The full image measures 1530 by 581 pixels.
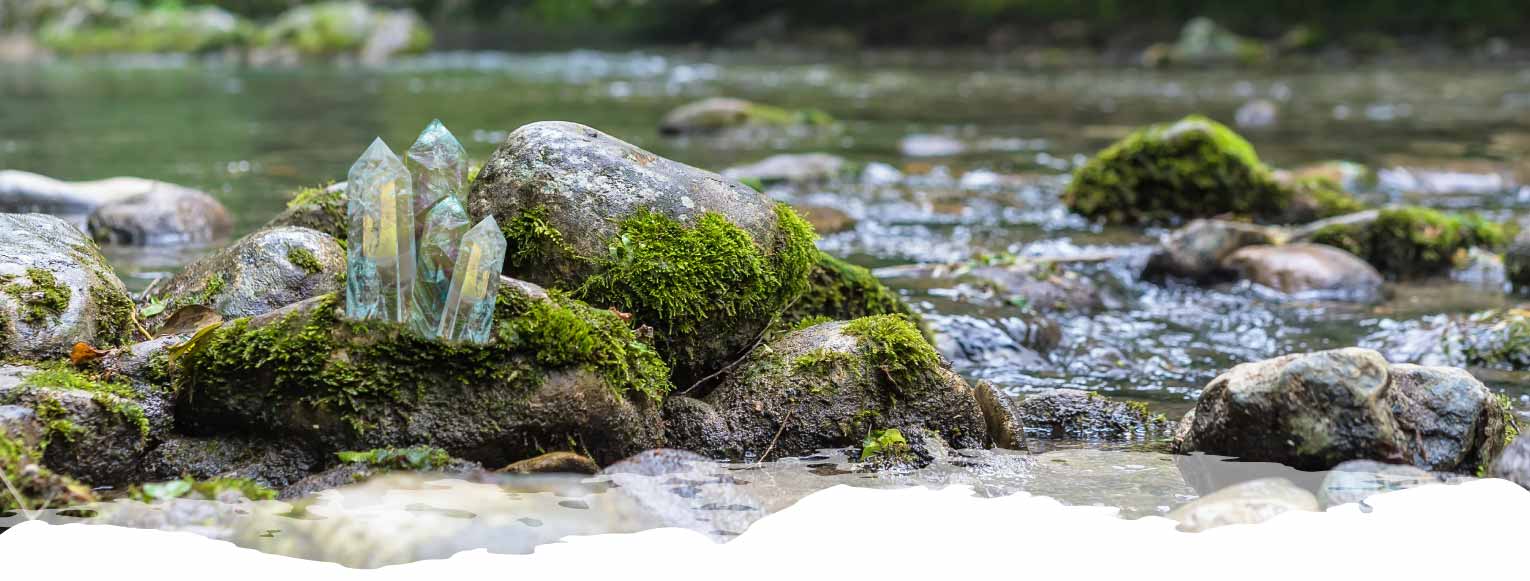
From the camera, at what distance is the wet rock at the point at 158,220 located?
27.6 ft

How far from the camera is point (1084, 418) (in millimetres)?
4559

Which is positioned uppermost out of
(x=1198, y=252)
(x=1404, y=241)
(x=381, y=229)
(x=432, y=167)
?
(x=432, y=167)

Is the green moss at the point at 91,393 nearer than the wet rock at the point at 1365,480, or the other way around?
the green moss at the point at 91,393

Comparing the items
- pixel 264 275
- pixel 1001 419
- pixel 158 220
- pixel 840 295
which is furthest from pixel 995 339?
pixel 158 220

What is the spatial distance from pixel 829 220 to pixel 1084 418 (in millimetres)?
4809

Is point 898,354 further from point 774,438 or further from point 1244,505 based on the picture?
point 1244,505

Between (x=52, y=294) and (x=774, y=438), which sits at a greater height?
(x=52, y=294)

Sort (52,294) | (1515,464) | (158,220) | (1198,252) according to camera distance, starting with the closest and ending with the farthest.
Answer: (1515,464) < (52,294) < (1198,252) < (158,220)

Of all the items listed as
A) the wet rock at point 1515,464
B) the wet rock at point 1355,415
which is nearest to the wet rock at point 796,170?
the wet rock at point 1355,415

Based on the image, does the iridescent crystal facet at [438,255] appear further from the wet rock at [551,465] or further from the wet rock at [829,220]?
the wet rock at [829,220]

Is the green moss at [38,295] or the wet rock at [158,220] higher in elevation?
the green moss at [38,295]

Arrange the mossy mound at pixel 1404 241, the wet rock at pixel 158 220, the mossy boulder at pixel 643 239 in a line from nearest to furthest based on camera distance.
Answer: the mossy boulder at pixel 643 239
the mossy mound at pixel 1404 241
the wet rock at pixel 158 220

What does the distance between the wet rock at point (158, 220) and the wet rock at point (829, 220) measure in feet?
13.4

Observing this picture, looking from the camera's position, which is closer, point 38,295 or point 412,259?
point 412,259
